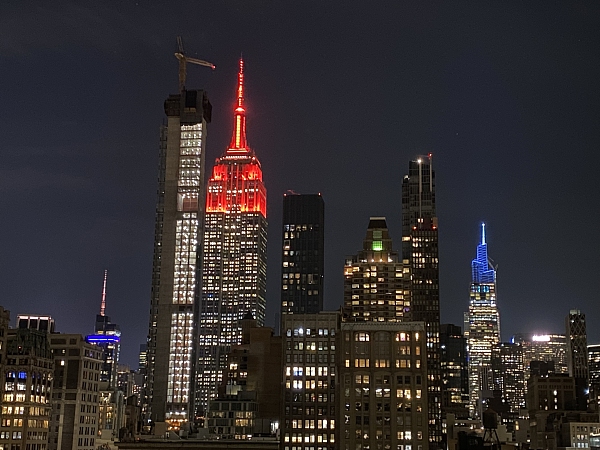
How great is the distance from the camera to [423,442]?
7510 inches

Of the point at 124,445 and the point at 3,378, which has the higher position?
the point at 3,378

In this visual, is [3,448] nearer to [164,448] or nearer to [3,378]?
[3,378]

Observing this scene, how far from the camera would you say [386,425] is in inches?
A: 7657

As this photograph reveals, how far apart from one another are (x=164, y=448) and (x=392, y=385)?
2156 inches

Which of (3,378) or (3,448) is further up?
(3,378)

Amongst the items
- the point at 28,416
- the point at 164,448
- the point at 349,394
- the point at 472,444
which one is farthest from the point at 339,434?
the point at 472,444

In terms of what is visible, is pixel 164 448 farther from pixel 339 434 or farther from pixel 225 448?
pixel 339 434

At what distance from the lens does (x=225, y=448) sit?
188 m

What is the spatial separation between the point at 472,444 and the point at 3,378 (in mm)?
136602

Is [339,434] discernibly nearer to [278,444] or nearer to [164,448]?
[278,444]

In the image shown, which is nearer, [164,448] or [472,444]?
[472,444]

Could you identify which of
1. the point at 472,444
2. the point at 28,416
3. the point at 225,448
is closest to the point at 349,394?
the point at 225,448

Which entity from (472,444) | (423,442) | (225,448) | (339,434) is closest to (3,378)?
(225,448)

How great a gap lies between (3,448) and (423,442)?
9522 centimetres
